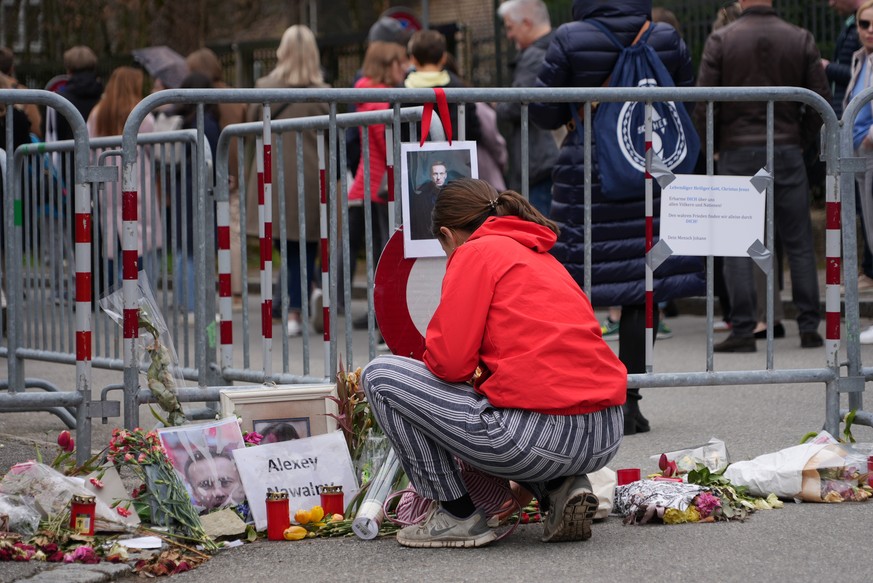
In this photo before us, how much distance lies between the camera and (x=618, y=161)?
623 centimetres

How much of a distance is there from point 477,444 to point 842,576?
1112 mm

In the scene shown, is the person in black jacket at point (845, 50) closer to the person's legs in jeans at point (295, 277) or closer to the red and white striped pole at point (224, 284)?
the person's legs in jeans at point (295, 277)

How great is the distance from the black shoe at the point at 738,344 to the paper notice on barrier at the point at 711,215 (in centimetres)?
317

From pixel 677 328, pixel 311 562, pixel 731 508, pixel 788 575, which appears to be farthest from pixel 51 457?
pixel 677 328

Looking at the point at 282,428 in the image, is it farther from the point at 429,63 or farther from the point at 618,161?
the point at 429,63

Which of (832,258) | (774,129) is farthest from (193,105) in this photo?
(832,258)

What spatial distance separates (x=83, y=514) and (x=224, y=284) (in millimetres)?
1891

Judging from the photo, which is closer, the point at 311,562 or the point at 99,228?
the point at 311,562

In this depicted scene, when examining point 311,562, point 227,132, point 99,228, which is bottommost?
point 311,562

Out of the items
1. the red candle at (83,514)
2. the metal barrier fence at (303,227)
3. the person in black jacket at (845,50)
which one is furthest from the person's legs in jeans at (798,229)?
the red candle at (83,514)

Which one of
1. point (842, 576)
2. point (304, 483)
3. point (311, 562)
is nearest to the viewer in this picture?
point (842, 576)

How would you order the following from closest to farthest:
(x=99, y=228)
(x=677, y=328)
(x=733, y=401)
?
(x=99, y=228), (x=733, y=401), (x=677, y=328)

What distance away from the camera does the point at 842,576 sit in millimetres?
4066

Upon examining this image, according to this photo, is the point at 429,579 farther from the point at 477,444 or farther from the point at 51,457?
the point at 51,457
